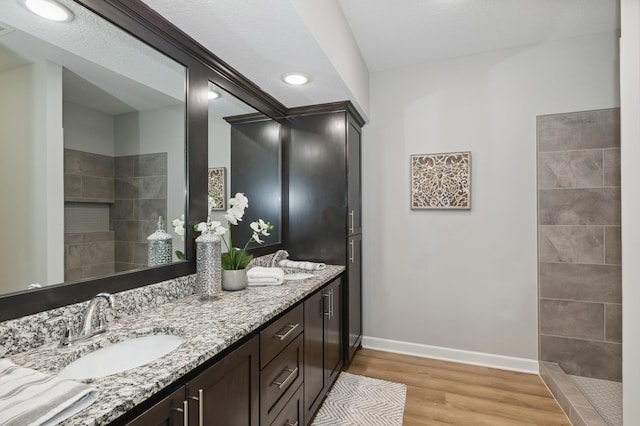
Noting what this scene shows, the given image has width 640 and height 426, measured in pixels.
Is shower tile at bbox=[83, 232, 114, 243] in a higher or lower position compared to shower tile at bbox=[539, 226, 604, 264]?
higher

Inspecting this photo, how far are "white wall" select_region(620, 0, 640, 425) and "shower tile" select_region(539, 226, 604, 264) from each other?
45.4 inches

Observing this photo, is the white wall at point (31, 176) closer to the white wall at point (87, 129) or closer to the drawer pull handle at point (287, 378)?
the white wall at point (87, 129)

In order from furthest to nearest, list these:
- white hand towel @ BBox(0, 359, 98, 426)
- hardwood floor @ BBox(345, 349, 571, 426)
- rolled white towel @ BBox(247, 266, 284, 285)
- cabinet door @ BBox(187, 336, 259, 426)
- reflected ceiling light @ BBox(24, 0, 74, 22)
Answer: hardwood floor @ BBox(345, 349, 571, 426) < rolled white towel @ BBox(247, 266, 284, 285) < reflected ceiling light @ BBox(24, 0, 74, 22) < cabinet door @ BBox(187, 336, 259, 426) < white hand towel @ BBox(0, 359, 98, 426)

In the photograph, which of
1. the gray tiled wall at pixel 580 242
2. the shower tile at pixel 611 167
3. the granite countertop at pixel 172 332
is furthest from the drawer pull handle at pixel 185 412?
the shower tile at pixel 611 167

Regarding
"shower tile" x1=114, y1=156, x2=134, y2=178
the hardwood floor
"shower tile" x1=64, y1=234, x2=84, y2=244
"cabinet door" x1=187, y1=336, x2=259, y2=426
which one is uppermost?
"shower tile" x1=114, y1=156, x2=134, y2=178

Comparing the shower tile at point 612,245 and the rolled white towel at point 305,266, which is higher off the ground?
the shower tile at point 612,245

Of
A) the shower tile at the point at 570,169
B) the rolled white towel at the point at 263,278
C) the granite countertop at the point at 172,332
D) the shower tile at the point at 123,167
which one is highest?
the shower tile at the point at 570,169

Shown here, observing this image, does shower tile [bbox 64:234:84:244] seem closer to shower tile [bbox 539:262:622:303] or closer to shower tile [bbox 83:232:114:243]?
shower tile [bbox 83:232:114:243]

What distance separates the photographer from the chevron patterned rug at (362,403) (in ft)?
6.55

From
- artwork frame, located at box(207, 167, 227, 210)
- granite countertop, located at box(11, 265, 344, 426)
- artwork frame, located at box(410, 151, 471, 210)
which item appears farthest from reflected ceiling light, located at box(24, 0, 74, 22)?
artwork frame, located at box(410, 151, 471, 210)

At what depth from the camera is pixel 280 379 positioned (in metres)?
1.50

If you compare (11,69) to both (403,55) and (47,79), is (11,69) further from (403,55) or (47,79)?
(403,55)

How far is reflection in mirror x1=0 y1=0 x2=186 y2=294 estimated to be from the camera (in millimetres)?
1022

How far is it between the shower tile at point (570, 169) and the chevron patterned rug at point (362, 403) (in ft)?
6.53
